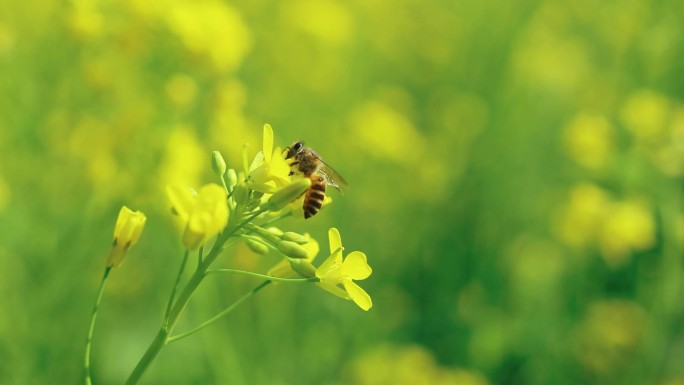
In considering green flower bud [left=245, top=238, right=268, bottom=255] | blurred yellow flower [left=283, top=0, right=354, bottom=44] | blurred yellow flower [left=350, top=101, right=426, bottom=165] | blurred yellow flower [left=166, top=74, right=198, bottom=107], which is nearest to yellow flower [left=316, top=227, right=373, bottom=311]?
green flower bud [left=245, top=238, right=268, bottom=255]

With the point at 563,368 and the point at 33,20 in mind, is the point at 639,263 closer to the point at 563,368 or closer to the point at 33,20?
the point at 563,368

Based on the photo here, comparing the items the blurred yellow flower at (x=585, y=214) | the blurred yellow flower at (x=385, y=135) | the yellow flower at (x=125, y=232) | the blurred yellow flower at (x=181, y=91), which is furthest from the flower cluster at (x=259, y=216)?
the blurred yellow flower at (x=385, y=135)

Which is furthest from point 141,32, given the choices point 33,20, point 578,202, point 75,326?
point 578,202

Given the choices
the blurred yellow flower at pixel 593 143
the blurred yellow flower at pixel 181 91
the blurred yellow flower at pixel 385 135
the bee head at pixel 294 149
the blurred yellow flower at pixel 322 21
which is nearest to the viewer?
the bee head at pixel 294 149

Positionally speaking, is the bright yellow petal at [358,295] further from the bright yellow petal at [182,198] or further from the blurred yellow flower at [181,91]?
the blurred yellow flower at [181,91]

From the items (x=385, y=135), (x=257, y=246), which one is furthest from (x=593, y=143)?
(x=257, y=246)

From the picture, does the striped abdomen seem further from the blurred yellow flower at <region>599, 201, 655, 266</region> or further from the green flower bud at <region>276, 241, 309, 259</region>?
the blurred yellow flower at <region>599, 201, 655, 266</region>

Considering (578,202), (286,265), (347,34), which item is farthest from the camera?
(347,34)
